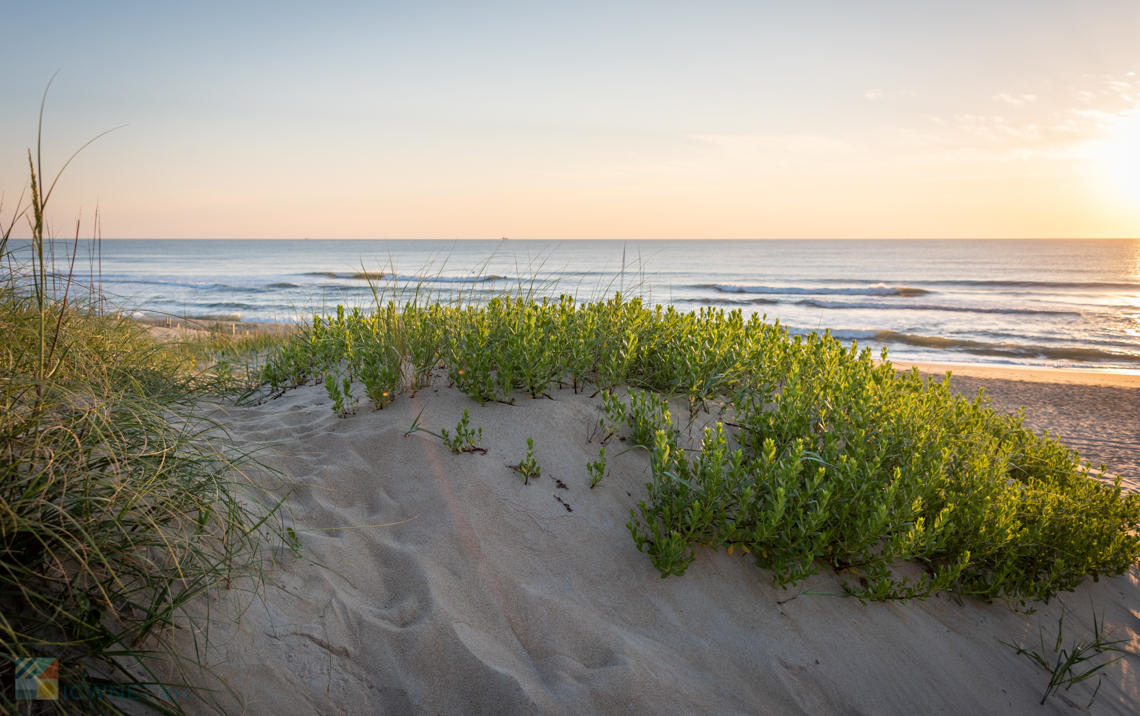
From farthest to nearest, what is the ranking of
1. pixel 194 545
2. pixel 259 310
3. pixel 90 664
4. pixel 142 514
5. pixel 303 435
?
pixel 259 310
pixel 303 435
pixel 194 545
pixel 142 514
pixel 90 664

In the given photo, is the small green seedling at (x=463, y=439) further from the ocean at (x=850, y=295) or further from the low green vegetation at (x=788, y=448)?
the ocean at (x=850, y=295)

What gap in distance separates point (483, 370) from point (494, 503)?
44.5 inches

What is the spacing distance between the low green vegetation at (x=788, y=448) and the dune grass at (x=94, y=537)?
1.84 m

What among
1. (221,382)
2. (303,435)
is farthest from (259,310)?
(303,435)

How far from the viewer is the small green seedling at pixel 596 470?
3.53 metres

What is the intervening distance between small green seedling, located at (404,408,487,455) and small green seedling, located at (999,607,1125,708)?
11.7 feet

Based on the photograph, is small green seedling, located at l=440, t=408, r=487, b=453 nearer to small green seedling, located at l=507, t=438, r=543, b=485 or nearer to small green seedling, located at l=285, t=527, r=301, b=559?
small green seedling, located at l=507, t=438, r=543, b=485

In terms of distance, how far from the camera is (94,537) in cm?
201

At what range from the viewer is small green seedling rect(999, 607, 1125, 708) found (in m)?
3.15

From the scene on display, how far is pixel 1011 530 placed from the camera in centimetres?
359

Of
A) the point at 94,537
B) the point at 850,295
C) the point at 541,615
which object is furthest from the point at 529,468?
the point at 850,295

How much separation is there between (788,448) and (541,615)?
1.90m

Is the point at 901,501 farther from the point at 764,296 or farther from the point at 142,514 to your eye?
the point at 764,296

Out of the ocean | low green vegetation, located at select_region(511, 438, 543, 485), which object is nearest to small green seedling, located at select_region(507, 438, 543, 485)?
low green vegetation, located at select_region(511, 438, 543, 485)
